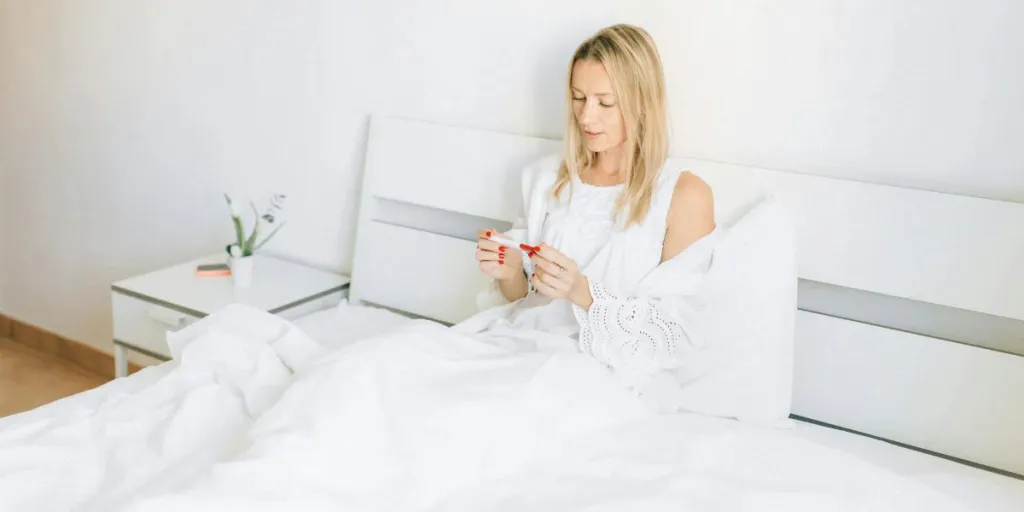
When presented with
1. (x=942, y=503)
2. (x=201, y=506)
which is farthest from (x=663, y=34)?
(x=201, y=506)

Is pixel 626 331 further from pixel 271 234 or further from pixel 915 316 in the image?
pixel 271 234

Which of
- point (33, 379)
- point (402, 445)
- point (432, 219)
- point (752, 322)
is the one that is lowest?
point (33, 379)

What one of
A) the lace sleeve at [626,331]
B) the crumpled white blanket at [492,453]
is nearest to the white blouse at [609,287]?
the lace sleeve at [626,331]

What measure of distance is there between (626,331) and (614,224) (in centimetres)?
24

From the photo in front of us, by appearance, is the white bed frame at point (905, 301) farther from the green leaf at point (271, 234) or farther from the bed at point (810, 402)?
the green leaf at point (271, 234)

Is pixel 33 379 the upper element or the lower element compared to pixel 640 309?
lower

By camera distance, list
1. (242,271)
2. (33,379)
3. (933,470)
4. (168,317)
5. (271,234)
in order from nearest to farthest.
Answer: (933,470)
(168,317)
(242,271)
(271,234)
(33,379)

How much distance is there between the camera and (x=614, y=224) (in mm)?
1767

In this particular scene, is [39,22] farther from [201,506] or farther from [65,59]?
[201,506]

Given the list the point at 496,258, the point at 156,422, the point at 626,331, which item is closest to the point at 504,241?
the point at 496,258

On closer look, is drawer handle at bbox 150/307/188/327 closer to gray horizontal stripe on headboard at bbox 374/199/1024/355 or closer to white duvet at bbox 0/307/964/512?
white duvet at bbox 0/307/964/512

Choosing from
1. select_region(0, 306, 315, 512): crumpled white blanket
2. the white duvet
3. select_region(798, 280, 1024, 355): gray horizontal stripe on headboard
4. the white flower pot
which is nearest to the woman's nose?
the white duvet

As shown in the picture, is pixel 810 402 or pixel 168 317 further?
pixel 168 317

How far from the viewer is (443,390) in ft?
4.65
